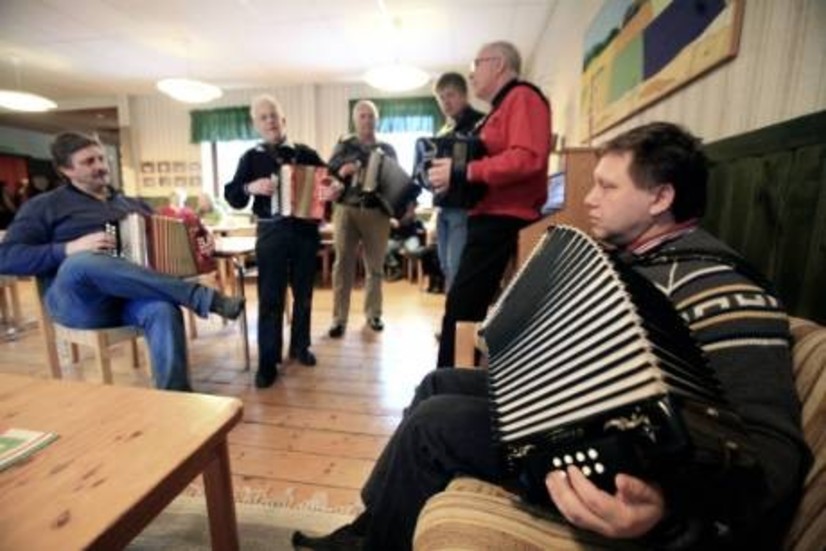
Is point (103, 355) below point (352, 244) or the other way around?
below

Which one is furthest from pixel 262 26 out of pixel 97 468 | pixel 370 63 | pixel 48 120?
pixel 48 120

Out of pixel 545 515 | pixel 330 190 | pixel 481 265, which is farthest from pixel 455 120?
pixel 545 515

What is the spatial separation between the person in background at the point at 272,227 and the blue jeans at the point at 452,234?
2.16ft

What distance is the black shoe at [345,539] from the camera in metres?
1.01

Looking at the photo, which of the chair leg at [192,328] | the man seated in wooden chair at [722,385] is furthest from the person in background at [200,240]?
the man seated in wooden chair at [722,385]

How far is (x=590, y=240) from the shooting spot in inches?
29.7

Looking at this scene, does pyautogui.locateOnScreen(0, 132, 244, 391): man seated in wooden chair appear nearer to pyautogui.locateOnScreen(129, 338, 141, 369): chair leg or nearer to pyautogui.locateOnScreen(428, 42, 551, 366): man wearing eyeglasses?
pyautogui.locateOnScreen(129, 338, 141, 369): chair leg

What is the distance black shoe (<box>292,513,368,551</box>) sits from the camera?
1.01 m

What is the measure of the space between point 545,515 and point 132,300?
168cm

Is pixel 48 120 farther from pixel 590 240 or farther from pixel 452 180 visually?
pixel 590 240

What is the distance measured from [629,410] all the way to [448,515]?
1.11 feet

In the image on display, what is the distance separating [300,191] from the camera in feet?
6.57

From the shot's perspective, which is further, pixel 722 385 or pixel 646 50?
pixel 646 50

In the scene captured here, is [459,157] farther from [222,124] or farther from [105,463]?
[222,124]
